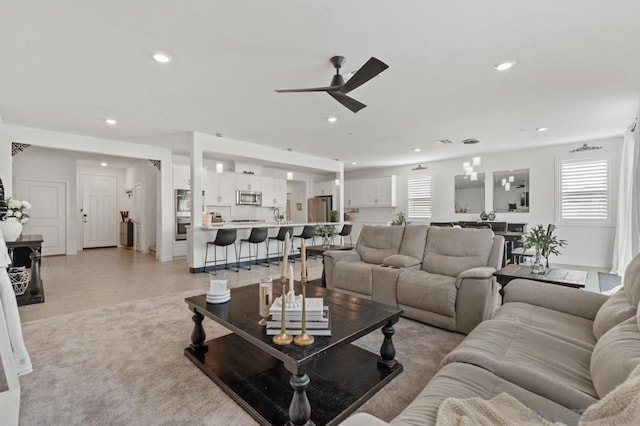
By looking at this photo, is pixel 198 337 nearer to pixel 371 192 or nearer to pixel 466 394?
pixel 466 394

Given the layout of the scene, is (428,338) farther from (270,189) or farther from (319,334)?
(270,189)

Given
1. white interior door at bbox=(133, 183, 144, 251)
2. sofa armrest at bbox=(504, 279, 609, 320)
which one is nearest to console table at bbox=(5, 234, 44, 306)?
white interior door at bbox=(133, 183, 144, 251)

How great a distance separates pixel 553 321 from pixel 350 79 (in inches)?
91.9

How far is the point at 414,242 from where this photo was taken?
12.1 ft

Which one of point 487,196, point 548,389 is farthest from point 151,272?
point 487,196

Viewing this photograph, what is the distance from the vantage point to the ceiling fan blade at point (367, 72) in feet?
7.61

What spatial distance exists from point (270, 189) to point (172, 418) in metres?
7.15

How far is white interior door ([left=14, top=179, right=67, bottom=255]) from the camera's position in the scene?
7090mm

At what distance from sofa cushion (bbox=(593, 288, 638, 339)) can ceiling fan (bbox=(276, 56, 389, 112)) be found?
7.00 feet

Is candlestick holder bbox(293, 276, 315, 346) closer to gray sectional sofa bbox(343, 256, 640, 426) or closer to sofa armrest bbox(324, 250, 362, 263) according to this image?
gray sectional sofa bbox(343, 256, 640, 426)

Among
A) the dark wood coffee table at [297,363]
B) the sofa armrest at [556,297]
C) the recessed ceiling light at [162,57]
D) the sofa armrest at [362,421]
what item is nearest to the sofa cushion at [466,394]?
the sofa armrest at [362,421]

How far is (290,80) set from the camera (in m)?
3.33

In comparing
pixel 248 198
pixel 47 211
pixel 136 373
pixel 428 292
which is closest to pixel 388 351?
pixel 428 292

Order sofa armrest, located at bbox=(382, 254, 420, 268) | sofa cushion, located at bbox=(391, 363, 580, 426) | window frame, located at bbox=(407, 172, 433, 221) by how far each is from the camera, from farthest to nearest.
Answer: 1. window frame, located at bbox=(407, 172, 433, 221)
2. sofa armrest, located at bbox=(382, 254, 420, 268)
3. sofa cushion, located at bbox=(391, 363, 580, 426)
